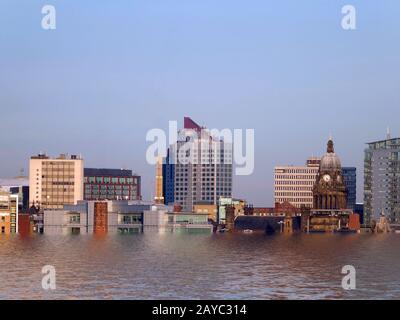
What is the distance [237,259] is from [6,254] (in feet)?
102

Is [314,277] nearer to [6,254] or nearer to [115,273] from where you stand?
[115,273]

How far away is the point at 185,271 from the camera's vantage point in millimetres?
97125
